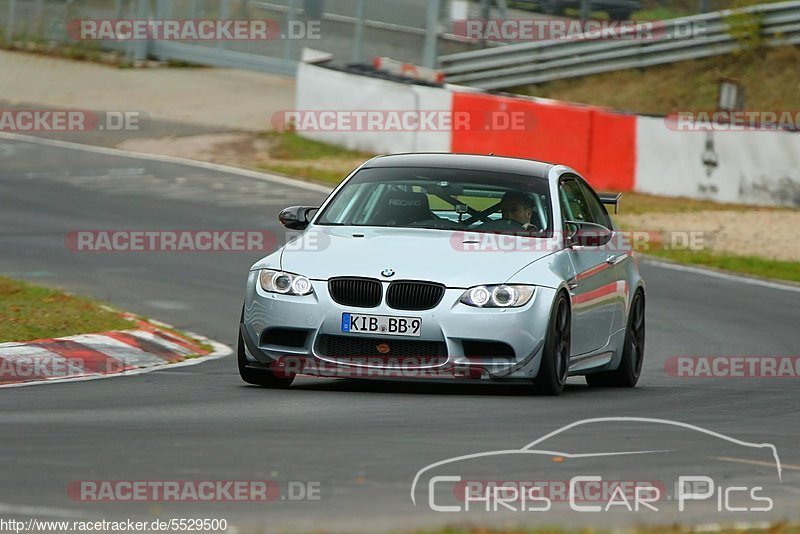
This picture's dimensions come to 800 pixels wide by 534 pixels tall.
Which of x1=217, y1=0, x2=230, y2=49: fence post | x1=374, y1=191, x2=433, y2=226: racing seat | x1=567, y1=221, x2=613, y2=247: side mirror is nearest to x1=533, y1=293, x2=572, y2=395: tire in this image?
x1=567, y1=221, x2=613, y2=247: side mirror

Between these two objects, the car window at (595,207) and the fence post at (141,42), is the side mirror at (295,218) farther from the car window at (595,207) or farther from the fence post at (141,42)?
the fence post at (141,42)

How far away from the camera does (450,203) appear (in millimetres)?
10430

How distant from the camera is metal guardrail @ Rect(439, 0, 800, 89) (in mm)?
32938

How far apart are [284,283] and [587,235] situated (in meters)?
2.03

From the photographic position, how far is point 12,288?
44.2ft

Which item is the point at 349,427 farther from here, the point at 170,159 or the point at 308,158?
the point at 308,158

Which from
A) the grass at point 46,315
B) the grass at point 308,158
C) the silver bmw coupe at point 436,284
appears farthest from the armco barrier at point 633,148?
the silver bmw coupe at point 436,284

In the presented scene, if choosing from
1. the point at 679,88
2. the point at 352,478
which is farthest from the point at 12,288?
the point at 679,88

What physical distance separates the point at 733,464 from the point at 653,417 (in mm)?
1606

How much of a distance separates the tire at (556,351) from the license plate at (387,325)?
0.77 meters

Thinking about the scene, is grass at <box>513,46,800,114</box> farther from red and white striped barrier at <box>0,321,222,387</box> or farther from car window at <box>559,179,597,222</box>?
red and white striped barrier at <box>0,321,222,387</box>

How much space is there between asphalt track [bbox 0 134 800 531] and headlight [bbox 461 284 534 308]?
551mm

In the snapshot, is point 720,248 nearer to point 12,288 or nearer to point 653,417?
point 12,288

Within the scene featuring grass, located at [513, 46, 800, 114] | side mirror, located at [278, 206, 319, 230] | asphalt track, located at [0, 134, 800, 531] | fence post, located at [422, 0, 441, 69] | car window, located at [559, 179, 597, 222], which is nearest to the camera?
asphalt track, located at [0, 134, 800, 531]
